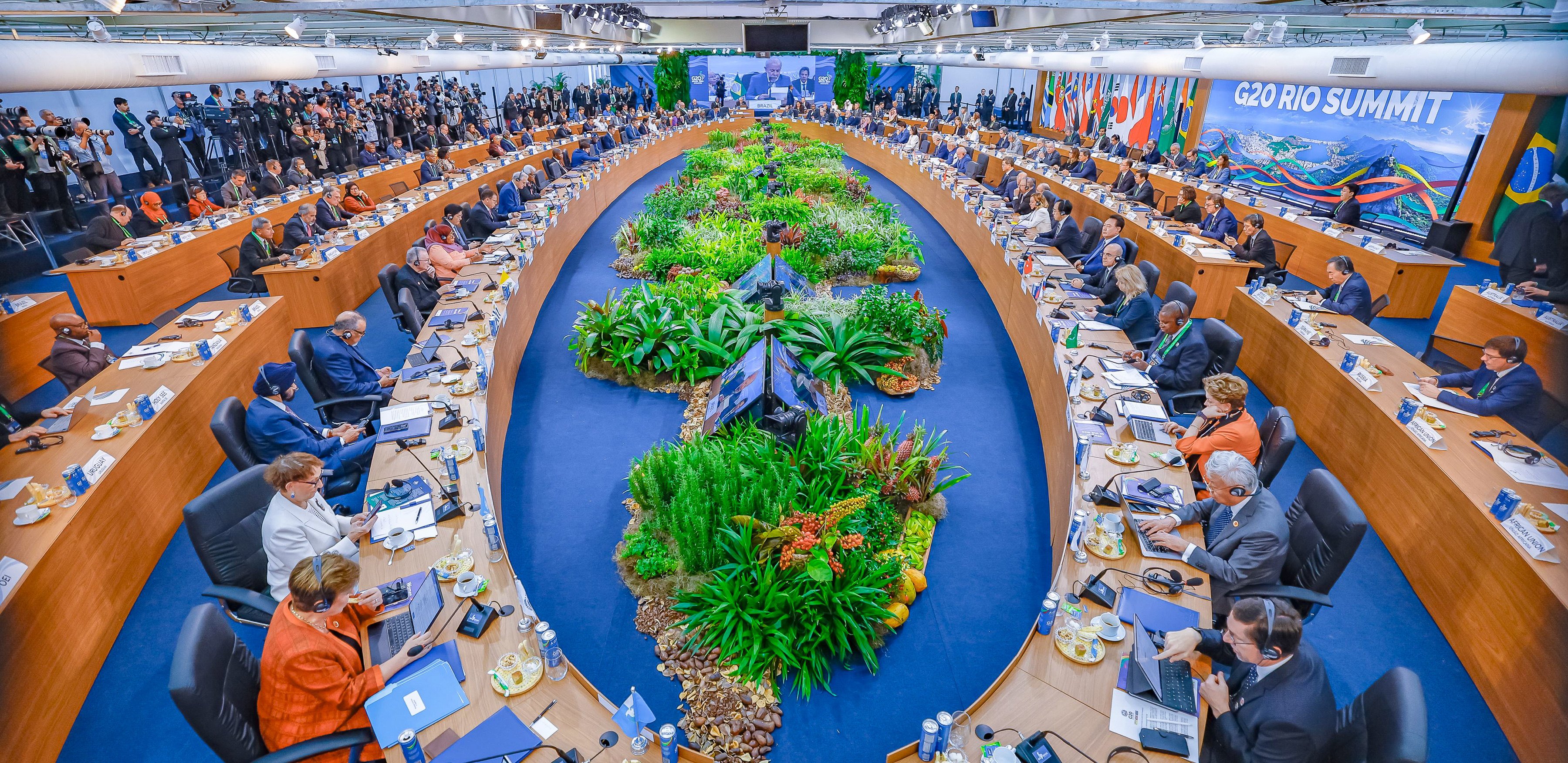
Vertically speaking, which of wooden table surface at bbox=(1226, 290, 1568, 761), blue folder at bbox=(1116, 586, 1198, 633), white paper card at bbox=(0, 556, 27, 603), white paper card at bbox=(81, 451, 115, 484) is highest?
white paper card at bbox=(81, 451, 115, 484)

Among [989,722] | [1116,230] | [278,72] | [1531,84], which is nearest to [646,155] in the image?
[278,72]

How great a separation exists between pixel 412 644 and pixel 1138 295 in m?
6.13

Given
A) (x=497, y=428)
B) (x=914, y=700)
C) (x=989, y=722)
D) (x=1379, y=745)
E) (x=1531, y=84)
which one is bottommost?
(x=914, y=700)

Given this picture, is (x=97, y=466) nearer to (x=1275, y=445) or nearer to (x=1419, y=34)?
(x=1275, y=445)

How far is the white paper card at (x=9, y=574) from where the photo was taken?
307cm

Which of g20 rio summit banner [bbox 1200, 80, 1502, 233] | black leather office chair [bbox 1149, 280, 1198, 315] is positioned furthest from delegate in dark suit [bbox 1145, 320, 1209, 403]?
g20 rio summit banner [bbox 1200, 80, 1502, 233]

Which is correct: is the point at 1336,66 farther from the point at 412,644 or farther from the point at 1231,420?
the point at 412,644

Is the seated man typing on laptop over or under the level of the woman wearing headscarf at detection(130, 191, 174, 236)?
under

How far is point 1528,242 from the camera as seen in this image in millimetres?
7250

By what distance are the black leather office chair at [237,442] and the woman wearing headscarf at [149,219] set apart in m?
6.80

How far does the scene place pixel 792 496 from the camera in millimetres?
4348

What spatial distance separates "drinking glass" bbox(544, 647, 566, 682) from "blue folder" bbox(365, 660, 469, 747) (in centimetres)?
30

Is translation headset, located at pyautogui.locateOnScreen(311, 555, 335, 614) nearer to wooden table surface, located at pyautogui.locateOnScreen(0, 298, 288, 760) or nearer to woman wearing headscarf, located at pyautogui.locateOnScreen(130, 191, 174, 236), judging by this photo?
wooden table surface, located at pyautogui.locateOnScreen(0, 298, 288, 760)

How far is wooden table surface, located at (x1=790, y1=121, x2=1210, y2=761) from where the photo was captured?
2562 millimetres
